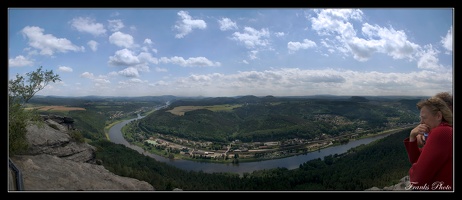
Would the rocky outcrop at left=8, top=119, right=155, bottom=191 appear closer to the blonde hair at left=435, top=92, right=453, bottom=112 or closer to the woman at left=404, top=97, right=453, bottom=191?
the woman at left=404, top=97, right=453, bottom=191

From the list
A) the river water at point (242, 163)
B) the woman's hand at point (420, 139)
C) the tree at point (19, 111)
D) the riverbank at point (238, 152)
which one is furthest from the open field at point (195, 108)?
the woman's hand at point (420, 139)

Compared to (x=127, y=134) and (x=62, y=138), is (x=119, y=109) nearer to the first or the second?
(x=127, y=134)

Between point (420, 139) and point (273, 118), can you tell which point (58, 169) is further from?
point (273, 118)

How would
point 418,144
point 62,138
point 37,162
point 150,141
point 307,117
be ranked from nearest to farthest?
point 418,144 → point 37,162 → point 62,138 → point 150,141 → point 307,117

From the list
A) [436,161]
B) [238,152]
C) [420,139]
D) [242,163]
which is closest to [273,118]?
[238,152]
